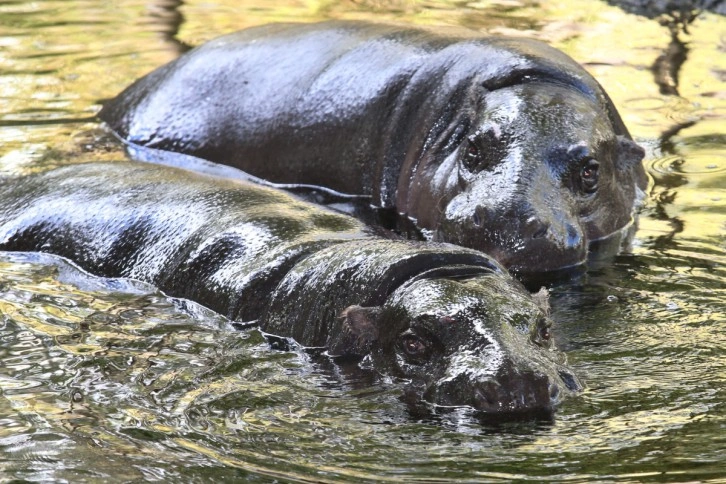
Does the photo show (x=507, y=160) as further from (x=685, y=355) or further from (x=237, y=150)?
(x=237, y=150)

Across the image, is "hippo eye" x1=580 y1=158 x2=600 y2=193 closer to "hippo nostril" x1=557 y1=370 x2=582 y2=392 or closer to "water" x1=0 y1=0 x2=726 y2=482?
"water" x1=0 y1=0 x2=726 y2=482

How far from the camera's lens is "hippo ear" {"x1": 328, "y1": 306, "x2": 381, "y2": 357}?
6293 millimetres

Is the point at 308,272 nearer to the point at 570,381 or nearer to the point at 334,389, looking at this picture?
the point at 334,389

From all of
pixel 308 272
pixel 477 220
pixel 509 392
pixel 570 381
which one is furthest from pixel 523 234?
pixel 509 392

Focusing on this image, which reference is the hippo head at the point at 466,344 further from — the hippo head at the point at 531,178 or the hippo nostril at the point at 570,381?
the hippo head at the point at 531,178

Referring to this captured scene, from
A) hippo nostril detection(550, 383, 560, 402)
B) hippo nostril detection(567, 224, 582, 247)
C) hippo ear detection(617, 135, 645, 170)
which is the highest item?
hippo nostril detection(550, 383, 560, 402)

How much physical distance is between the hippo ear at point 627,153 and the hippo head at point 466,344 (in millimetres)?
3122

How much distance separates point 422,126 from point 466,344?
4041 mm

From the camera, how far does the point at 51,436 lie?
574cm

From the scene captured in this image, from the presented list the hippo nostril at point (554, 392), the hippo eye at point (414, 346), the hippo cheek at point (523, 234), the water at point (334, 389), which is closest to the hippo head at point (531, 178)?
the hippo cheek at point (523, 234)

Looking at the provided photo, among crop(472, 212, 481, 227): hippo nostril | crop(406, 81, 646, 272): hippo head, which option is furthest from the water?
crop(472, 212, 481, 227): hippo nostril

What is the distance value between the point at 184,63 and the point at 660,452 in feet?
23.6

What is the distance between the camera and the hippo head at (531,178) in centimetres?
822

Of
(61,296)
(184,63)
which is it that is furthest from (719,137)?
(61,296)
